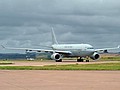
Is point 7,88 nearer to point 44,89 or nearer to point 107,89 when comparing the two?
point 44,89

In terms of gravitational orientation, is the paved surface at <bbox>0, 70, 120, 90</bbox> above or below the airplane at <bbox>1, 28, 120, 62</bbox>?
below

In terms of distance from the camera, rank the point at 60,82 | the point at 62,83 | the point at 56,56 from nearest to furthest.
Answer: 1. the point at 62,83
2. the point at 60,82
3. the point at 56,56

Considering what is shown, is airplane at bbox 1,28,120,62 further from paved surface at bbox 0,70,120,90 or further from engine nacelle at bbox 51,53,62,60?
paved surface at bbox 0,70,120,90

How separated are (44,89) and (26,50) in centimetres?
6526

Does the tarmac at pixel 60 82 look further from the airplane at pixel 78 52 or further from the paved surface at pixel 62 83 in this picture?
the airplane at pixel 78 52

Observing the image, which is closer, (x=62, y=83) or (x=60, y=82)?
(x=62, y=83)

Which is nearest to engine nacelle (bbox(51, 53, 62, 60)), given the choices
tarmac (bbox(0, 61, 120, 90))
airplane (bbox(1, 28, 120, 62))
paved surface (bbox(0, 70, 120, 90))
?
airplane (bbox(1, 28, 120, 62))

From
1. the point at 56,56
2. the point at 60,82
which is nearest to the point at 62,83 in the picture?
the point at 60,82

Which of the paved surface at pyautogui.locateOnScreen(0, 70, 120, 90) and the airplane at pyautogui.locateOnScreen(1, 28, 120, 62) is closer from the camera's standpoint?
the paved surface at pyautogui.locateOnScreen(0, 70, 120, 90)

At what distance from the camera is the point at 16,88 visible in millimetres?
17359

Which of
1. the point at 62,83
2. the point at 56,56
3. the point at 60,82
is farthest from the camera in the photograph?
the point at 56,56

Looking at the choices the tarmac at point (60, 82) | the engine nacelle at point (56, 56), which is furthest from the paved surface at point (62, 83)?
the engine nacelle at point (56, 56)

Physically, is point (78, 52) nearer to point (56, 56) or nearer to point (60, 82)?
point (56, 56)

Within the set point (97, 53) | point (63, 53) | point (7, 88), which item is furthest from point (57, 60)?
point (7, 88)
